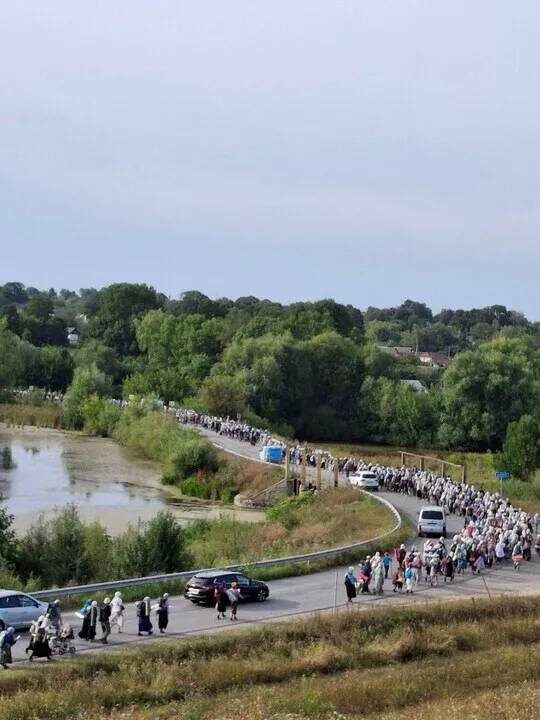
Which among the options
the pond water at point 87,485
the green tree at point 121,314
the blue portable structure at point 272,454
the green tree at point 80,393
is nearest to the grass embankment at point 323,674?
the pond water at point 87,485

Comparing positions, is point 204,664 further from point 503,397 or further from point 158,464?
point 503,397

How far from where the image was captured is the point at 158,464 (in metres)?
73.2

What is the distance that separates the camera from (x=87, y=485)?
62750 mm

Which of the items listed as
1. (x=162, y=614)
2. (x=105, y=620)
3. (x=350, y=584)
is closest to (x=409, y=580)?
(x=350, y=584)

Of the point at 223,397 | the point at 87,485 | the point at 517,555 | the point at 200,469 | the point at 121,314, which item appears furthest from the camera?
the point at 121,314

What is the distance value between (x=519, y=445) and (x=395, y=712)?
49.5 meters

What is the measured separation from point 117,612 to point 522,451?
48.2 m

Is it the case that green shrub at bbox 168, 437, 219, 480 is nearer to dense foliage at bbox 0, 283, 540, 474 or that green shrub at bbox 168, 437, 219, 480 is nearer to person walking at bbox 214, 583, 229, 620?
dense foliage at bbox 0, 283, 540, 474

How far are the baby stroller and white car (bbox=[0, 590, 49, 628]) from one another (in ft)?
5.47

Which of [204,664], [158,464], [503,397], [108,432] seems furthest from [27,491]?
[503,397]

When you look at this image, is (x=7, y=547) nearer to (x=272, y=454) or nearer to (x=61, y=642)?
(x=61, y=642)

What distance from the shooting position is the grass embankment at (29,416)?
92062mm

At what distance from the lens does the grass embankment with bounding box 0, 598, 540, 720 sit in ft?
66.0

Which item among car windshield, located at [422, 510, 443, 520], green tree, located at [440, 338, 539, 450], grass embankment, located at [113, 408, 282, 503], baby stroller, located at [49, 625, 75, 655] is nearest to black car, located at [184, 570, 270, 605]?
baby stroller, located at [49, 625, 75, 655]
